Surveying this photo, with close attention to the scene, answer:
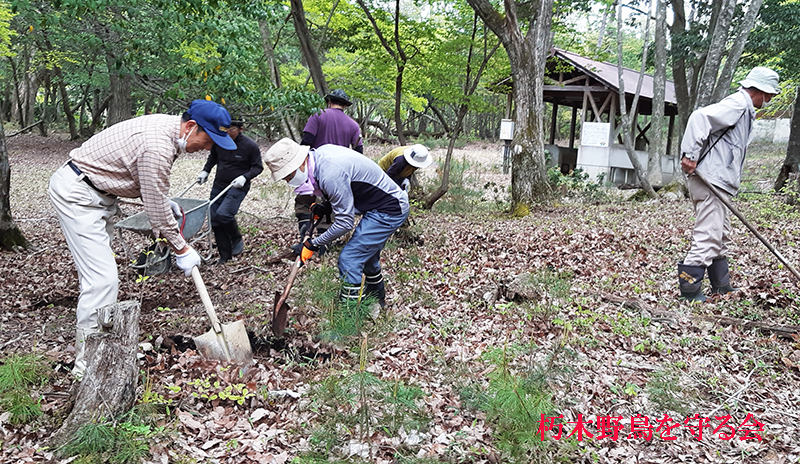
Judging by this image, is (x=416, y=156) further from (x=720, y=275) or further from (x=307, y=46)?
(x=307, y=46)

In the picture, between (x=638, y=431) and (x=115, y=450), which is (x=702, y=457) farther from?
(x=115, y=450)

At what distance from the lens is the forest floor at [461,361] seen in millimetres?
3000

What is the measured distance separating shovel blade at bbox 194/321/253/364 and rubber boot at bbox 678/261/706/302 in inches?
156

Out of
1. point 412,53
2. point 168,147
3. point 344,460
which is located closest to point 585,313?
point 344,460

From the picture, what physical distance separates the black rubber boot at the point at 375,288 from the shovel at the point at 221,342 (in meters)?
1.34

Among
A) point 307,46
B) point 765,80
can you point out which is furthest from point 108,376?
point 307,46

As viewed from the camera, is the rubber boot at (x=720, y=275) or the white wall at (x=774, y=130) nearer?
the rubber boot at (x=720, y=275)

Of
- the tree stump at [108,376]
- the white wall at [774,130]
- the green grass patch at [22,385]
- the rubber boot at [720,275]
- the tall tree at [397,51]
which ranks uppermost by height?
the tall tree at [397,51]

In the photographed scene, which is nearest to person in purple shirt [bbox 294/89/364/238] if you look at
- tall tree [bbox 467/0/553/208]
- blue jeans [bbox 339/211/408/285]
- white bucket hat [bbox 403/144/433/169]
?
white bucket hat [bbox 403/144/433/169]

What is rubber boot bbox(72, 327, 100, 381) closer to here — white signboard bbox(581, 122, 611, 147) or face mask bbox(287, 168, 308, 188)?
face mask bbox(287, 168, 308, 188)

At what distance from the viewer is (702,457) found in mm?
2971

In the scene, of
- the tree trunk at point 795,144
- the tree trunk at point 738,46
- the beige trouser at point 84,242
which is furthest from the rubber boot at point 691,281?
the tree trunk at point 738,46

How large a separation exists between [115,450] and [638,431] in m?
2.89

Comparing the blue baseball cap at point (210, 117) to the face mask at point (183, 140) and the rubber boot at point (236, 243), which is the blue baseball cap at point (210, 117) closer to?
the face mask at point (183, 140)
